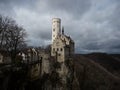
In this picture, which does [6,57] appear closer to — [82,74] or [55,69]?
[55,69]

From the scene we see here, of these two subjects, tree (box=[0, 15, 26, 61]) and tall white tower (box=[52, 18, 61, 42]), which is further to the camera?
tall white tower (box=[52, 18, 61, 42])

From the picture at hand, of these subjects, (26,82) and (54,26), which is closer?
(26,82)

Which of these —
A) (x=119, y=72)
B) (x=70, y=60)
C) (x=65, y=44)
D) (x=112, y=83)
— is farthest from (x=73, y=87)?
(x=119, y=72)

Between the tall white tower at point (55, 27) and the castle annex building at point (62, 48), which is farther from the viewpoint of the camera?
the tall white tower at point (55, 27)

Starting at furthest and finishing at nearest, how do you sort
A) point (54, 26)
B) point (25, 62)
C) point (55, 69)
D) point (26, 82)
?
point (54, 26) < point (55, 69) < point (25, 62) < point (26, 82)

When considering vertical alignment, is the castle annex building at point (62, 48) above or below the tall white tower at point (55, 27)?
below

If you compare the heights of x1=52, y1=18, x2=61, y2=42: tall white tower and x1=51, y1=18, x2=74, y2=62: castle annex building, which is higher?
x1=52, y1=18, x2=61, y2=42: tall white tower

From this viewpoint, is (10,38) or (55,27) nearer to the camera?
(10,38)

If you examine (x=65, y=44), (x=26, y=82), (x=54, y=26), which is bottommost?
(x=26, y=82)

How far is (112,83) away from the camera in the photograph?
140 meters

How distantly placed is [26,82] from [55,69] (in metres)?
10.7

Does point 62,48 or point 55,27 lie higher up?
point 55,27

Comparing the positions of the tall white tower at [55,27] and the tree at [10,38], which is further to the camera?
the tall white tower at [55,27]

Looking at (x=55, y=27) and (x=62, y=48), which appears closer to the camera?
(x=62, y=48)
